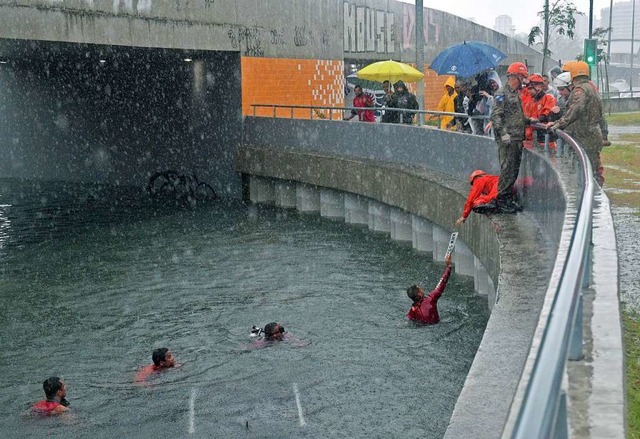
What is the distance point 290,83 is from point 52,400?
2246cm

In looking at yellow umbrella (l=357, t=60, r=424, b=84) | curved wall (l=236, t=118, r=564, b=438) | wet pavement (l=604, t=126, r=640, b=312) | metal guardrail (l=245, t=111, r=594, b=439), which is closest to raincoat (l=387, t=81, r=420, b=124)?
curved wall (l=236, t=118, r=564, b=438)

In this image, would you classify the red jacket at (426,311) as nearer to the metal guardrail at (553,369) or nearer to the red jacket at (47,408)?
the red jacket at (47,408)

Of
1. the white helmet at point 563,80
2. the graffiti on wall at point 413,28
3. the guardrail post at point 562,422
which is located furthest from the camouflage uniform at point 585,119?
the graffiti on wall at point 413,28

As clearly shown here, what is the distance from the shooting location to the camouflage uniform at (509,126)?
13641 millimetres

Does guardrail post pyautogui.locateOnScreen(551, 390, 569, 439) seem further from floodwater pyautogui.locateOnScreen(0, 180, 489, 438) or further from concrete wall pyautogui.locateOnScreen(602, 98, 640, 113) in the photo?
concrete wall pyautogui.locateOnScreen(602, 98, 640, 113)

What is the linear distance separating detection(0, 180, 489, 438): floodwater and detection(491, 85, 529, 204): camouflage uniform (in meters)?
2.79

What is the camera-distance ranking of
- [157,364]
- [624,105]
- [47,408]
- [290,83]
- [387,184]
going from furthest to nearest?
Result: 1. [624,105]
2. [290,83]
3. [387,184]
4. [157,364]
5. [47,408]

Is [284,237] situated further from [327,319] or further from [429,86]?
[429,86]

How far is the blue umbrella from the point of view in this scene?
22.9m

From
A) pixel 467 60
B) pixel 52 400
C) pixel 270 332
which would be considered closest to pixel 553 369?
pixel 52 400

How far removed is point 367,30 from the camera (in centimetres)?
4116

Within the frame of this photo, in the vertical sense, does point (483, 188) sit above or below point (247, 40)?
below

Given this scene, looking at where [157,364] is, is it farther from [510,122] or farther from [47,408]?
[510,122]

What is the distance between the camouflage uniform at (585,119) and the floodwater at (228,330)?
332cm
